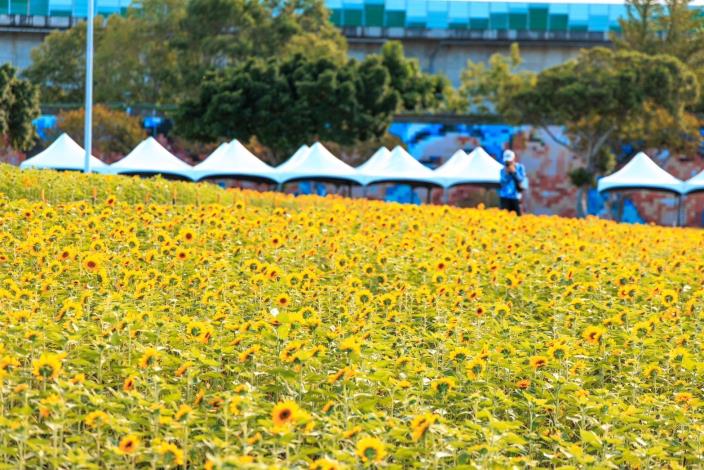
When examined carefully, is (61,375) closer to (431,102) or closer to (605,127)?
(605,127)

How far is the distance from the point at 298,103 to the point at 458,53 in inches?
853

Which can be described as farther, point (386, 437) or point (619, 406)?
point (619, 406)

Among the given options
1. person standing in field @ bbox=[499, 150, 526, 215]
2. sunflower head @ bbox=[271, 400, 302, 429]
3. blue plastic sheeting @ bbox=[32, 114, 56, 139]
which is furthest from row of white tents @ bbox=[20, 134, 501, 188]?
sunflower head @ bbox=[271, 400, 302, 429]

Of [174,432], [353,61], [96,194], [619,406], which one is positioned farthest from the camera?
[353,61]

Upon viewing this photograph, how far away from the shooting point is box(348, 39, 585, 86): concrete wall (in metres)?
59.8

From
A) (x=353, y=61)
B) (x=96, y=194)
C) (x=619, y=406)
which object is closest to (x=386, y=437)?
(x=619, y=406)

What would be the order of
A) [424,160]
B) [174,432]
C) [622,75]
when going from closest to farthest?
1. [174,432]
2. [622,75]
3. [424,160]

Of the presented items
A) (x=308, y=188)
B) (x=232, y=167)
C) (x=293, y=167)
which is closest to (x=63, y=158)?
(x=232, y=167)

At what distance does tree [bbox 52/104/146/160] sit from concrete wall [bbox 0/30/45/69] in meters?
16.6

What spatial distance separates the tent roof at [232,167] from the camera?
3122 cm

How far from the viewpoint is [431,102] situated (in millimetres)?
44000

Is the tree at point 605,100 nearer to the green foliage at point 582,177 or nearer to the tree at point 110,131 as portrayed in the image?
the green foliage at point 582,177

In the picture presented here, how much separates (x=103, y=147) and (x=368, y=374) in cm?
4002

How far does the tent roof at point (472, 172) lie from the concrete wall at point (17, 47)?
34.6 metres
